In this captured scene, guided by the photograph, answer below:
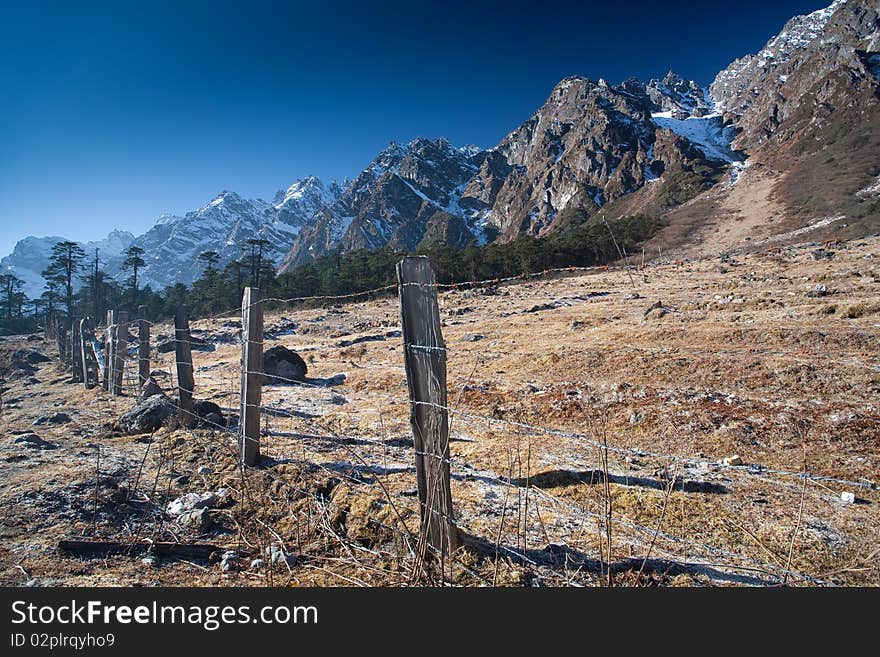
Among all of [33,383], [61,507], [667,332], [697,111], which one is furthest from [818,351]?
[697,111]

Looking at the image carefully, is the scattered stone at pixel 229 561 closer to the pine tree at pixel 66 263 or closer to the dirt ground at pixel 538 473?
the dirt ground at pixel 538 473

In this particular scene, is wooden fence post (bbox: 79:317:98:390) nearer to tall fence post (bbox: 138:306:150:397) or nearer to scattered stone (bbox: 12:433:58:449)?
tall fence post (bbox: 138:306:150:397)

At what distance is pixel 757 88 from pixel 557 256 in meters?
192

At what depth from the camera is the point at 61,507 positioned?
361cm

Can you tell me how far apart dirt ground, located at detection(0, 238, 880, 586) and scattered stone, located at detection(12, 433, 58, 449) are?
0.15ft

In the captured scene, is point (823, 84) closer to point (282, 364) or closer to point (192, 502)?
point (282, 364)

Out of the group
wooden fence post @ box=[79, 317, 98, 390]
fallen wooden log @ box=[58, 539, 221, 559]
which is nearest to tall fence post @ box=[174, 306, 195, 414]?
fallen wooden log @ box=[58, 539, 221, 559]

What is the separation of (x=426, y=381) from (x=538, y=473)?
2461mm

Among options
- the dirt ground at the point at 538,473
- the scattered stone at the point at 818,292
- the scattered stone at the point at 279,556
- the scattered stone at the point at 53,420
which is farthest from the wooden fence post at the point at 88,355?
the scattered stone at the point at 818,292

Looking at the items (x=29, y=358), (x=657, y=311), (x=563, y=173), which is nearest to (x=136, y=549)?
(x=657, y=311)

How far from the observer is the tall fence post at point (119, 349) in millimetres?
8969

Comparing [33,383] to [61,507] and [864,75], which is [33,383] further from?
[864,75]

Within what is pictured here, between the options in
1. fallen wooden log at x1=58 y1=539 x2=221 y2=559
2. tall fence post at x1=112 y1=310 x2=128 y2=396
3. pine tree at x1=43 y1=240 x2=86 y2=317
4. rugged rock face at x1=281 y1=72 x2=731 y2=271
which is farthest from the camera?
rugged rock face at x1=281 y1=72 x2=731 y2=271

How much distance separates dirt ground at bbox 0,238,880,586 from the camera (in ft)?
9.18
